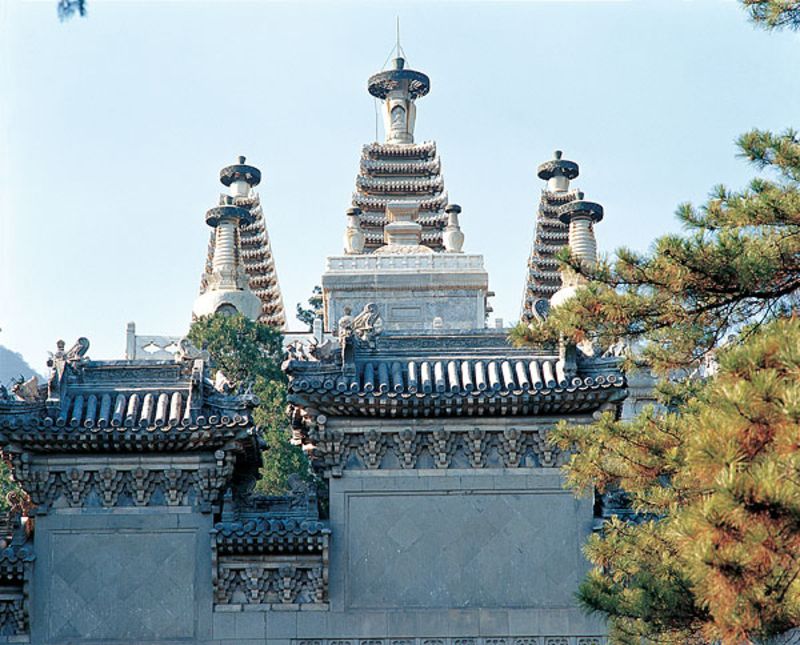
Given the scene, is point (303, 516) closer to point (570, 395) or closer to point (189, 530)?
point (189, 530)

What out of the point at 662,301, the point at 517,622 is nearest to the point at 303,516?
the point at 517,622

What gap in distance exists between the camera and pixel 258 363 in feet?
111

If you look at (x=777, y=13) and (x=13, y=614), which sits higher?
(x=777, y=13)

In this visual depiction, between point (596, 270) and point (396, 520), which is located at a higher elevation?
point (596, 270)

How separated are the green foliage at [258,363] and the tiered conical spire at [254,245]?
21.8 metres

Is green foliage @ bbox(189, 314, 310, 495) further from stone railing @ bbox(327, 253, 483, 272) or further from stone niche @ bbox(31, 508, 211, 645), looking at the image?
stone niche @ bbox(31, 508, 211, 645)

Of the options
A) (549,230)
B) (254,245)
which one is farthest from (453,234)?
(254,245)

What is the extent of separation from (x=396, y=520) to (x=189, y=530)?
8.74ft

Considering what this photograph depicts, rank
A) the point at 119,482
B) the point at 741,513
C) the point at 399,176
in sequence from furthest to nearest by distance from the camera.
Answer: the point at 399,176
the point at 119,482
the point at 741,513

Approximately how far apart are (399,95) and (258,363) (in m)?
25.3

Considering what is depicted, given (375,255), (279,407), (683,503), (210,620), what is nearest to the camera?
(683,503)

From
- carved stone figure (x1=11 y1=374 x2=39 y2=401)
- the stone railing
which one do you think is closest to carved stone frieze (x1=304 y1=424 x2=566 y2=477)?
carved stone figure (x1=11 y1=374 x2=39 y2=401)

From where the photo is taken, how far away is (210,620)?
58.0 feet

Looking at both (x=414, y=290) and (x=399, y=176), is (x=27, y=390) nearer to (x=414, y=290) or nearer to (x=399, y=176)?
(x=414, y=290)
